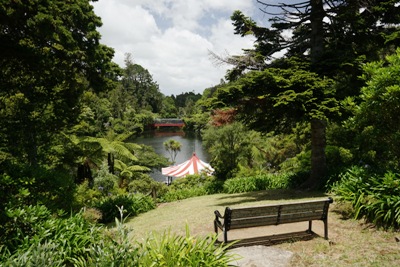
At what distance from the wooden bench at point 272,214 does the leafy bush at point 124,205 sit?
19.0 ft

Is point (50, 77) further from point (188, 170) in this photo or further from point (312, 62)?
point (188, 170)

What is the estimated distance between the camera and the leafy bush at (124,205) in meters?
9.95

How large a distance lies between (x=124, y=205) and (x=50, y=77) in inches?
196

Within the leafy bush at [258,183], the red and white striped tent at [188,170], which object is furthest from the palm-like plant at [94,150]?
the leafy bush at [258,183]

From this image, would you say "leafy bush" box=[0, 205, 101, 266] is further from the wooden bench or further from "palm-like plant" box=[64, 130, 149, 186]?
"palm-like plant" box=[64, 130, 149, 186]

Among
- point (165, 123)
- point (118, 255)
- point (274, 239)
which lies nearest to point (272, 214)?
point (274, 239)

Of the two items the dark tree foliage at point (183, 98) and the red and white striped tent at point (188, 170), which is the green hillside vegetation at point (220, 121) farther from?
the dark tree foliage at point (183, 98)

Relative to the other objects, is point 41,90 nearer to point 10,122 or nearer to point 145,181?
point 10,122

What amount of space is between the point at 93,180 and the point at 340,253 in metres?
14.6

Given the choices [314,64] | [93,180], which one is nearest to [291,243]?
[314,64]

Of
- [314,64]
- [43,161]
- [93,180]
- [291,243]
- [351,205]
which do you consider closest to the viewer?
[291,243]

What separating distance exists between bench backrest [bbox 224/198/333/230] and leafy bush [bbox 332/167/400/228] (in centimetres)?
114

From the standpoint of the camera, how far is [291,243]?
16.3ft

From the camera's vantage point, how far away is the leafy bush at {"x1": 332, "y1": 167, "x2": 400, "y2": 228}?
17.1 feet
